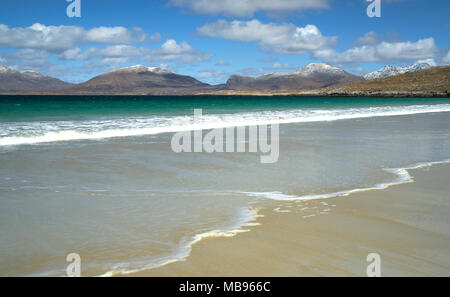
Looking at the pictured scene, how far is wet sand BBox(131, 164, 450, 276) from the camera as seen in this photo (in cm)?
354

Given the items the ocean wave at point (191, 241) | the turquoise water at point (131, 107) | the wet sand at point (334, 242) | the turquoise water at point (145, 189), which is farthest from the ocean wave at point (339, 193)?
the turquoise water at point (131, 107)

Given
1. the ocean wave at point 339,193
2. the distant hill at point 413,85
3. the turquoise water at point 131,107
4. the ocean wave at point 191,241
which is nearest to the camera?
the ocean wave at point 191,241

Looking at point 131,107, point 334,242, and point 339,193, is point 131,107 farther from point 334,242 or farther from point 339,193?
point 334,242

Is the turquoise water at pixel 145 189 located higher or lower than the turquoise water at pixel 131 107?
lower

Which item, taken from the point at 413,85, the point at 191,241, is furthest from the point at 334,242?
the point at 413,85

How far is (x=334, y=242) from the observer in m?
4.16

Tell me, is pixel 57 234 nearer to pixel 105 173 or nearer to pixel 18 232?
pixel 18 232

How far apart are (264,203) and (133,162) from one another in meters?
4.34

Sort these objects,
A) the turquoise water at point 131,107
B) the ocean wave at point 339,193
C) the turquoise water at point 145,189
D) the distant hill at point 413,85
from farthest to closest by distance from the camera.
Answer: the distant hill at point 413,85 < the turquoise water at point 131,107 < the ocean wave at point 339,193 < the turquoise water at point 145,189

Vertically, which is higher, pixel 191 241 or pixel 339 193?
pixel 339 193

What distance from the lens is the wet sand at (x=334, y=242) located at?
3.54 meters

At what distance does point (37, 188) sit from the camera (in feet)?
21.6

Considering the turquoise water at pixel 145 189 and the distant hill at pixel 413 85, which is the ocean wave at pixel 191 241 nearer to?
the turquoise water at pixel 145 189
